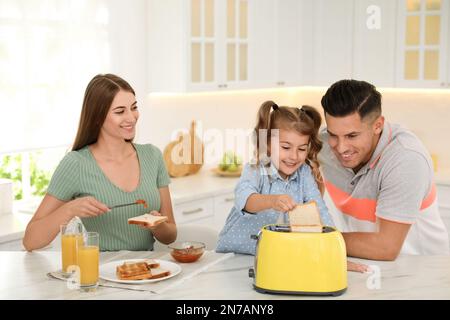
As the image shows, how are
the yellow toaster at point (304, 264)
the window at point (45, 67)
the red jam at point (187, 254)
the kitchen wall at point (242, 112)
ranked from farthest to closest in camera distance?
1. the kitchen wall at point (242, 112)
2. the window at point (45, 67)
3. the red jam at point (187, 254)
4. the yellow toaster at point (304, 264)

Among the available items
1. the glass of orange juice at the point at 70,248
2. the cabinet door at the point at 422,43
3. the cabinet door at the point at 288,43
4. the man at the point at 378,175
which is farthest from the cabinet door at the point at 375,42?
the glass of orange juice at the point at 70,248

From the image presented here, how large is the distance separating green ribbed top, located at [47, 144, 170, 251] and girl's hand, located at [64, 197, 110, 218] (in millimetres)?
248

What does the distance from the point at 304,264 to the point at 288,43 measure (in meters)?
3.67

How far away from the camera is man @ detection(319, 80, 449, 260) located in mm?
2537

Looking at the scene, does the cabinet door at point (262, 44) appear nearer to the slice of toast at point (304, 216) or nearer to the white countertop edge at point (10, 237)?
the white countertop edge at point (10, 237)

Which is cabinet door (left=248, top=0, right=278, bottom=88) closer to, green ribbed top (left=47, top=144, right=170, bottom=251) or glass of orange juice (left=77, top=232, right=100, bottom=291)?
green ribbed top (left=47, top=144, right=170, bottom=251)

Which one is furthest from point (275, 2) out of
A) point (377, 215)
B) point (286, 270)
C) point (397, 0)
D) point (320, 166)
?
point (286, 270)

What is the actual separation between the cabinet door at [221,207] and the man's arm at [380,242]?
220cm

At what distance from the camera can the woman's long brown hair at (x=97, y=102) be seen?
288cm

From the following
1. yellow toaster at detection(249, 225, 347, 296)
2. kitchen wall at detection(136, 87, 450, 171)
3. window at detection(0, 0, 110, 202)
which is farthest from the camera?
kitchen wall at detection(136, 87, 450, 171)

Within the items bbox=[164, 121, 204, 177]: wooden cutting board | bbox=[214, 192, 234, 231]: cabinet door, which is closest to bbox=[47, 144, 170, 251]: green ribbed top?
bbox=[214, 192, 234, 231]: cabinet door

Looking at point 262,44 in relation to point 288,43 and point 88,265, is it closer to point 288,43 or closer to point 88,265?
point 288,43

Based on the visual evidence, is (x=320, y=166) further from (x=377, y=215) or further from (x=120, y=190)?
(x=120, y=190)

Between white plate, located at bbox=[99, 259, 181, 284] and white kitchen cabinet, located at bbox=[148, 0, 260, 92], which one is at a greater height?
white kitchen cabinet, located at bbox=[148, 0, 260, 92]
